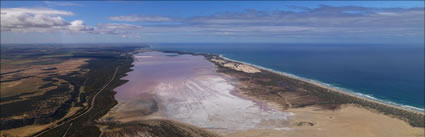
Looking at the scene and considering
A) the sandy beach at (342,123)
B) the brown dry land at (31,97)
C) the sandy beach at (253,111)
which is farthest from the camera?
the brown dry land at (31,97)

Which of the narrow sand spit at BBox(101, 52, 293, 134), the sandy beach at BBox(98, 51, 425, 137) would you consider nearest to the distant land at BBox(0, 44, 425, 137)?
the narrow sand spit at BBox(101, 52, 293, 134)

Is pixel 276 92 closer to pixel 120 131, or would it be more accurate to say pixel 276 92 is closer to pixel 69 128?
pixel 120 131

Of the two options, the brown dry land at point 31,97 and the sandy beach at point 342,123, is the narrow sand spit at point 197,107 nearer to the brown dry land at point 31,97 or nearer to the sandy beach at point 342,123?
the sandy beach at point 342,123

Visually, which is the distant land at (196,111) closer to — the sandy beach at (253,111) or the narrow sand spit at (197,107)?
the narrow sand spit at (197,107)

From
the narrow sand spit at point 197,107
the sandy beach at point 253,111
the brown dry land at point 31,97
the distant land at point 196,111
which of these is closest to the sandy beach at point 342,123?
the sandy beach at point 253,111

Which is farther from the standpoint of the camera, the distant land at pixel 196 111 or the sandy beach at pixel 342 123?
the distant land at pixel 196 111

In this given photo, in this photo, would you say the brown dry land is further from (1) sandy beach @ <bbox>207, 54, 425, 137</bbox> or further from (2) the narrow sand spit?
(1) sandy beach @ <bbox>207, 54, 425, 137</bbox>

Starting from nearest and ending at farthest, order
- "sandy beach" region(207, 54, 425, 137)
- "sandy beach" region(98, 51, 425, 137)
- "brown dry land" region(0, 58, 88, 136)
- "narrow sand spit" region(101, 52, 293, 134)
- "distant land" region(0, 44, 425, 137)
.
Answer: "sandy beach" region(207, 54, 425, 137) < "distant land" region(0, 44, 425, 137) < "sandy beach" region(98, 51, 425, 137) < "brown dry land" region(0, 58, 88, 136) < "narrow sand spit" region(101, 52, 293, 134)

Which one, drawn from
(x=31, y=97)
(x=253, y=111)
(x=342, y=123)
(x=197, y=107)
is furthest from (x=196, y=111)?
(x=31, y=97)

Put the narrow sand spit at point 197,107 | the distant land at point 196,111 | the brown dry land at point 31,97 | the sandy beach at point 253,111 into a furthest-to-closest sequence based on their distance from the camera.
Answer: the narrow sand spit at point 197,107, the brown dry land at point 31,97, the sandy beach at point 253,111, the distant land at point 196,111

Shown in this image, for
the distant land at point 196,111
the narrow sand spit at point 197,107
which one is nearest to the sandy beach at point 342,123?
the distant land at point 196,111

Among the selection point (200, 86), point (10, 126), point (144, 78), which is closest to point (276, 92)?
point (200, 86)
